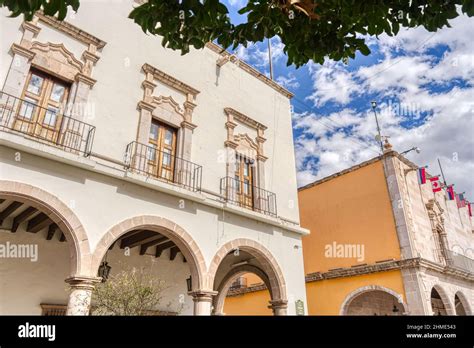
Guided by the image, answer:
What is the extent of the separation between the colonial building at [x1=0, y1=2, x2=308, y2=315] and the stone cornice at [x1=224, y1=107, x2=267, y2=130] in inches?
1.4

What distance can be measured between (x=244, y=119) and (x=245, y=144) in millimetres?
735

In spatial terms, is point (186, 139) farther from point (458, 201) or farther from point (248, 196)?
point (458, 201)

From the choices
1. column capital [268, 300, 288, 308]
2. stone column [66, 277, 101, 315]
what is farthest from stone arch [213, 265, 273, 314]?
stone column [66, 277, 101, 315]

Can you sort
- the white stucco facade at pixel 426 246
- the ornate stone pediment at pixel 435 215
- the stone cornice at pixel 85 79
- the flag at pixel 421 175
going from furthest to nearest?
the ornate stone pediment at pixel 435 215 → the flag at pixel 421 175 → the white stucco facade at pixel 426 246 → the stone cornice at pixel 85 79

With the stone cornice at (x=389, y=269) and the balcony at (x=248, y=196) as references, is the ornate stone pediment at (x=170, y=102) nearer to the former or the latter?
the balcony at (x=248, y=196)

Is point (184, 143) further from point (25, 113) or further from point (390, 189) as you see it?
point (390, 189)

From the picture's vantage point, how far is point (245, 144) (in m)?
9.50

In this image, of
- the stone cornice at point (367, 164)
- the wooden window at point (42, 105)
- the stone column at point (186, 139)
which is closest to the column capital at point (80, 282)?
the wooden window at point (42, 105)

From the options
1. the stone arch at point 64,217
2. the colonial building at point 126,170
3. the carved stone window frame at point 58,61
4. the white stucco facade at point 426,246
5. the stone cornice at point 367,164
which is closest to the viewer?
the stone arch at point 64,217

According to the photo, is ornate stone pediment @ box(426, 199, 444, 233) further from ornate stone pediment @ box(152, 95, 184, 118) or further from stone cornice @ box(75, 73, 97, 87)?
stone cornice @ box(75, 73, 97, 87)

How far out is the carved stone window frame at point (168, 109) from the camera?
7426 mm

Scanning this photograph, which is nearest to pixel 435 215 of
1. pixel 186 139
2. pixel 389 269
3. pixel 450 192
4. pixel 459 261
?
pixel 450 192

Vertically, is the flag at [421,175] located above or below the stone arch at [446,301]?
above

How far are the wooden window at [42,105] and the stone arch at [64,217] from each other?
48.9 inches
